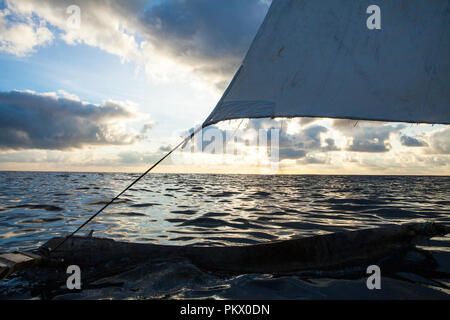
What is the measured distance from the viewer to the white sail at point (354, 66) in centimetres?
413

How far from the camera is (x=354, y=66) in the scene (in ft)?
13.6

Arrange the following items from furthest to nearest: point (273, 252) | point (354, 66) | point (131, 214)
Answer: point (131, 214) < point (273, 252) < point (354, 66)

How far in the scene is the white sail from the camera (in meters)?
4.13

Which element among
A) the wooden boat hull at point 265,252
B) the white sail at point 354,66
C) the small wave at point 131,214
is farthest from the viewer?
the small wave at point 131,214

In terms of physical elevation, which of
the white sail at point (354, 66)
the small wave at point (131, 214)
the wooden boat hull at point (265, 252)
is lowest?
the small wave at point (131, 214)

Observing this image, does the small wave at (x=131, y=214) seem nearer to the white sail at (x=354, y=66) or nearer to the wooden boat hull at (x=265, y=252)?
the wooden boat hull at (x=265, y=252)

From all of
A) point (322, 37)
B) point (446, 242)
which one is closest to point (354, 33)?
point (322, 37)

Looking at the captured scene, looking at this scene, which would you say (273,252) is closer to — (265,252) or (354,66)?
(265,252)

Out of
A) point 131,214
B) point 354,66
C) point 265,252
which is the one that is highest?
point 354,66

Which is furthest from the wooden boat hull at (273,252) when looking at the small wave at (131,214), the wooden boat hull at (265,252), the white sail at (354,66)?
the small wave at (131,214)

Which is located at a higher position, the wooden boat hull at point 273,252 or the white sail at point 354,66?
the white sail at point 354,66

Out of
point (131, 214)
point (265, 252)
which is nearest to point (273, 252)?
point (265, 252)

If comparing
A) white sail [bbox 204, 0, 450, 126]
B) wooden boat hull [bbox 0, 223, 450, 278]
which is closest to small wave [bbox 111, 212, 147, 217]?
wooden boat hull [bbox 0, 223, 450, 278]

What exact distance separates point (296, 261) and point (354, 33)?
3.94m
